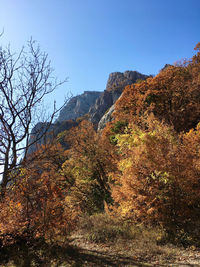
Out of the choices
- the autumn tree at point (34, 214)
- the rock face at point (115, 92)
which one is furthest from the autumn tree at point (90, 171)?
the rock face at point (115, 92)

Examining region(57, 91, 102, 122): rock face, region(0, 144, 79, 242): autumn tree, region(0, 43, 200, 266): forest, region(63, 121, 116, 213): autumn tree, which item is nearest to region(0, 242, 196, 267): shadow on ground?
region(0, 43, 200, 266): forest

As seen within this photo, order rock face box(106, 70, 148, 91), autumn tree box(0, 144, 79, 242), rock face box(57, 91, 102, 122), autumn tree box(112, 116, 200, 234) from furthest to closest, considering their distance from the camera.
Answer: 1. rock face box(57, 91, 102, 122)
2. rock face box(106, 70, 148, 91)
3. autumn tree box(112, 116, 200, 234)
4. autumn tree box(0, 144, 79, 242)

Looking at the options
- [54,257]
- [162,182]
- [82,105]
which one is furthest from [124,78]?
[54,257]

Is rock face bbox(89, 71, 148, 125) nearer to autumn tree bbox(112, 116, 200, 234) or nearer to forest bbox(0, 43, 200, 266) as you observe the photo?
forest bbox(0, 43, 200, 266)

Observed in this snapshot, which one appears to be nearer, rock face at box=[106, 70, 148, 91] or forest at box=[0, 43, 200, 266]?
forest at box=[0, 43, 200, 266]

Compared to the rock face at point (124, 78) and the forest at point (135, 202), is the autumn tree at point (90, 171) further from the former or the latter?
the rock face at point (124, 78)

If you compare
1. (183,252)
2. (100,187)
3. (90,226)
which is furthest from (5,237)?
(100,187)

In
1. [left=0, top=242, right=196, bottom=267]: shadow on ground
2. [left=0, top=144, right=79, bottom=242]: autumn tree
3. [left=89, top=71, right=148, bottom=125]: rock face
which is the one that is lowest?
[left=0, top=242, right=196, bottom=267]: shadow on ground

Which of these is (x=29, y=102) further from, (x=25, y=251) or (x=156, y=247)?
(x=156, y=247)

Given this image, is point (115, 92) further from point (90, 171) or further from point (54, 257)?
point (54, 257)

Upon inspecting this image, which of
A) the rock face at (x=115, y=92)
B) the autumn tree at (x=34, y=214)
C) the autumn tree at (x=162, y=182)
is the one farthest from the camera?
the rock face at (x=115, y=92)

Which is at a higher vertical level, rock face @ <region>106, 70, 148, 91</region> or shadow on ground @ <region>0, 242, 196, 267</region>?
rock face @ <region>106, 70, 148, 91</region>

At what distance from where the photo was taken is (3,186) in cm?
383

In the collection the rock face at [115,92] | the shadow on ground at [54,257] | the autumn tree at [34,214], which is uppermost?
the rock face at [115,92]
